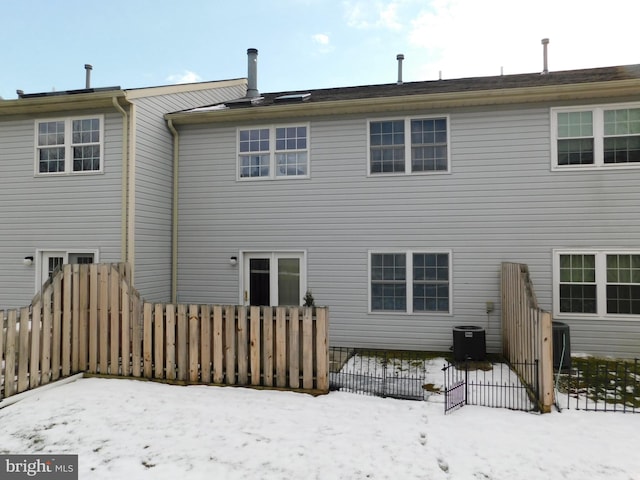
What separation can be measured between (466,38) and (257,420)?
1326cm

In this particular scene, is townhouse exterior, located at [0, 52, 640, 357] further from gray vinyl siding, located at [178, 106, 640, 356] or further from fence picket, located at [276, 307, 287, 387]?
fence picket, located at [276, 307, 287, 387]

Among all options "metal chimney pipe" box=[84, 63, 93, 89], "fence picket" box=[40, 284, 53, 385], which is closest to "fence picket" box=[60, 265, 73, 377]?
"fence picket" box=[40, 284, 53, 385]

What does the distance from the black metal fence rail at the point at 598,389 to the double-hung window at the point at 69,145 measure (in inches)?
404

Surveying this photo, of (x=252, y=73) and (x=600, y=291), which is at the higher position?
(x=252, y=73)

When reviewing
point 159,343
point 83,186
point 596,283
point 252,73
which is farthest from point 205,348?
point 252,73

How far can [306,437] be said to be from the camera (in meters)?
4.69

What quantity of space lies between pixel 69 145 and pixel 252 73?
666 centimetres

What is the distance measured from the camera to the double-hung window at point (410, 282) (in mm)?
9328

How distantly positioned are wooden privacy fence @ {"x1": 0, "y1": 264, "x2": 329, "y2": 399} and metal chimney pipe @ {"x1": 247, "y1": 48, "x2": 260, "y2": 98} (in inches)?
349

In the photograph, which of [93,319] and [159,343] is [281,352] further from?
[93,319]

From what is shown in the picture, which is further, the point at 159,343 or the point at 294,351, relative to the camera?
the point at 159,343

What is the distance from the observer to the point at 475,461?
4191 mm

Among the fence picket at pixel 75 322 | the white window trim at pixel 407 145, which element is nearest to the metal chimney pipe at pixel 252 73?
the white window trim at pixel 407 145

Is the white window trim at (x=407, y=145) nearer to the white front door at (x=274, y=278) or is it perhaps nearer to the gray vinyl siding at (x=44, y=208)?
the white front door at (x=274, y=278)
